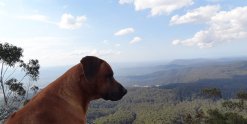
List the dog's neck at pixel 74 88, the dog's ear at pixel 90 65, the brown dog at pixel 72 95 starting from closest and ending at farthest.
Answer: the brown dog at pixel 72 95, the dog's neck at pixel 74 88, the dog's ear at pixel 90 65

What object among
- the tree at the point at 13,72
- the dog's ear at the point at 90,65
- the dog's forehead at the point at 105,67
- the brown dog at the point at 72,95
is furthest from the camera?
the tree at the point at 13,72

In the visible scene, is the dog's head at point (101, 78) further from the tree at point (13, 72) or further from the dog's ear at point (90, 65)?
the tree at point (13, 72)

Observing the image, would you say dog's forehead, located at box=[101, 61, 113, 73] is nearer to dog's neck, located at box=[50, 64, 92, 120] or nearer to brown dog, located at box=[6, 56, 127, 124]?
brown dog, located at box=[6, 56, 127, 124]

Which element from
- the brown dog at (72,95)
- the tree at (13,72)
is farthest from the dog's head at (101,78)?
the tree at (13,72)

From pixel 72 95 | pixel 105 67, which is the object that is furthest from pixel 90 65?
pixel 72 95

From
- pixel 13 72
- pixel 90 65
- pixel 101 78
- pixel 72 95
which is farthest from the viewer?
pixel 13 72

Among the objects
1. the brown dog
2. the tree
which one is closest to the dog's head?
the brown dog

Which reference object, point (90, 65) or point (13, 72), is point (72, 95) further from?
point (13, 72)

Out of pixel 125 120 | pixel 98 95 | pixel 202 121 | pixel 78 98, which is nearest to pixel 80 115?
pixel 78 98
